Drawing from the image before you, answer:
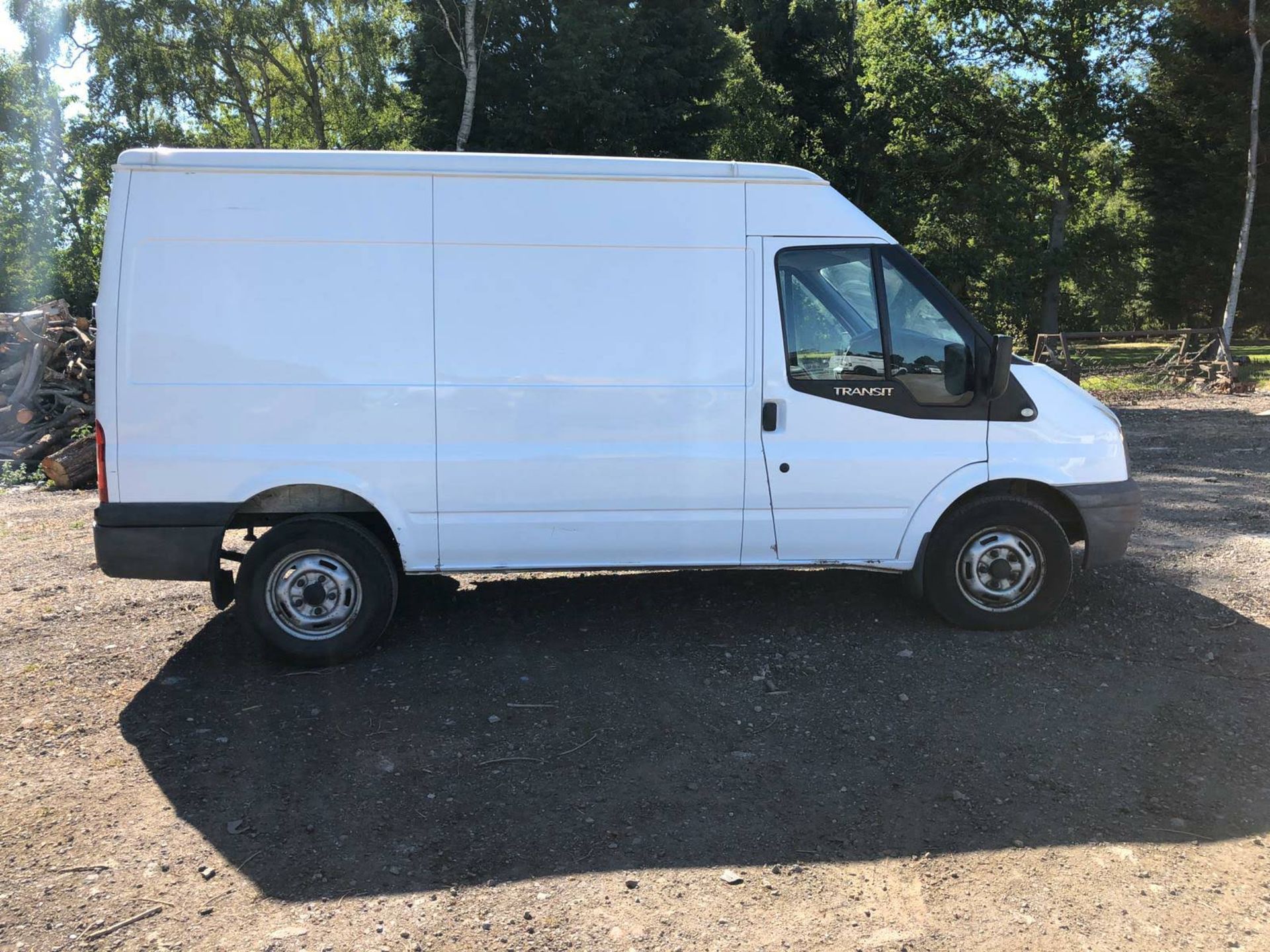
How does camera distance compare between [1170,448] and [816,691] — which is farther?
[1170,448]

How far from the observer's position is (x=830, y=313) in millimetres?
4969

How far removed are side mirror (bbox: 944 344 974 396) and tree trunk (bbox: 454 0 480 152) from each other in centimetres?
1503

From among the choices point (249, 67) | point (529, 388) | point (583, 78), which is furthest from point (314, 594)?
point (249, 67)

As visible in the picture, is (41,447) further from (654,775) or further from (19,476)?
(654,775)

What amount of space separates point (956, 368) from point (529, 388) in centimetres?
229

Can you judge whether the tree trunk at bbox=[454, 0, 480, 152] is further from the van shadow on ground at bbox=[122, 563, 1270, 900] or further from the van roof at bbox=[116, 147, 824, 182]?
the van shadow on ground at bbox=[122, 563, 1270, 900]

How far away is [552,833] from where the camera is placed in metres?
3.45

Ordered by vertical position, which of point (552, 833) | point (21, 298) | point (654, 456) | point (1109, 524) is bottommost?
point (552, 833)

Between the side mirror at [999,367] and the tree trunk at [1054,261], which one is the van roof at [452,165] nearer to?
the side mirror at [999,367]

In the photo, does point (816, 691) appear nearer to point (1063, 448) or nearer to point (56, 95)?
point (1063, 448)

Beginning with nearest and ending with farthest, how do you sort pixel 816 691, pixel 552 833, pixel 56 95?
pixel 552 833, pixel 816 691, pixel 56 95

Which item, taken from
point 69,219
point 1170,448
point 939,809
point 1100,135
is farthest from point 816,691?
point 69,219

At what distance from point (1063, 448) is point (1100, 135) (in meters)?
24.8

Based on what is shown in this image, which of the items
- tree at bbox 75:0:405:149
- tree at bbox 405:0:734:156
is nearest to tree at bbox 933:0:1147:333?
tree at bbox 405:0:734:156
